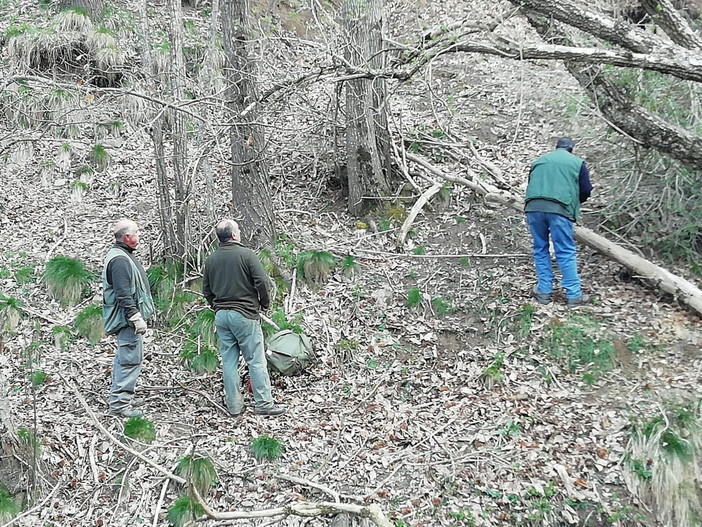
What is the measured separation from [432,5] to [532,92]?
12.4 ft

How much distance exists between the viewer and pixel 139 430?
589cm

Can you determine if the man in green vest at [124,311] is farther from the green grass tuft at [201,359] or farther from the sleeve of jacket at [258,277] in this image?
the sleeve of jacket at [258,277]

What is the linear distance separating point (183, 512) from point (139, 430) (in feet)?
3.47

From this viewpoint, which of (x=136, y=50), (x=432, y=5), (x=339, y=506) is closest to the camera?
(x=339, y=506)

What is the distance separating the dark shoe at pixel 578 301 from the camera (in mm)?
7125

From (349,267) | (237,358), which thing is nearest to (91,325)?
(237,358)

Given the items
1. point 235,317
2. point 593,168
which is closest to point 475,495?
point 235,317

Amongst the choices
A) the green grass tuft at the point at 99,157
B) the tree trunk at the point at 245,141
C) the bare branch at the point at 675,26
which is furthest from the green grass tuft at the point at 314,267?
the bare branch at the point at 675,26

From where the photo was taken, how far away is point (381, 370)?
22.9ft

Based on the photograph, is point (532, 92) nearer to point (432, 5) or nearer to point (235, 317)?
point (432, 5)

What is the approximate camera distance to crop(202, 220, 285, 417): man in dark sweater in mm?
6109

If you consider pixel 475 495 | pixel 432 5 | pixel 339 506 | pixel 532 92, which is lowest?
pixel 475 495

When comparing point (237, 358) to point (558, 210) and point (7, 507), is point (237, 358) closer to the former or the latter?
point (7, 507)

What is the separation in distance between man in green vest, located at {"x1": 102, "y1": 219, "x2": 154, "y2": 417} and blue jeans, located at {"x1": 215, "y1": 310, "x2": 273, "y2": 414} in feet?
2.51
